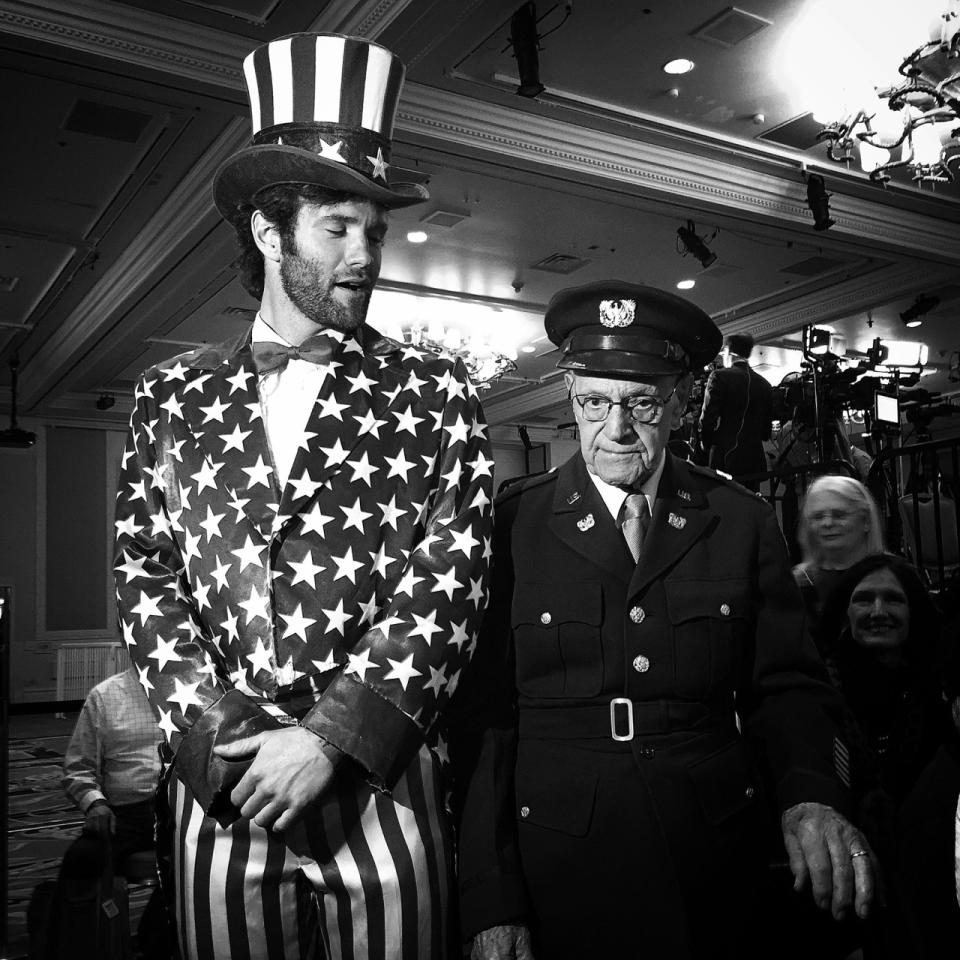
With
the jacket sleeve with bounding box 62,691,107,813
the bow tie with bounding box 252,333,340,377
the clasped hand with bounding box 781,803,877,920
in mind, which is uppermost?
the bow tie with bounding box 252,333,340,377

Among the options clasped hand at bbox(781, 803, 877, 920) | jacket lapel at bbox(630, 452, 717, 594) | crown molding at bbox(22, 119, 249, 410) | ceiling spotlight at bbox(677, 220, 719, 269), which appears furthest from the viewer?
ceiling spotlight at bbox(677, 220, 719, 269)

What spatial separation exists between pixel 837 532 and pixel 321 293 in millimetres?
2445

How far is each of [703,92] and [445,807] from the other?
18.9 ft

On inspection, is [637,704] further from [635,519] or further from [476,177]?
[476,177]

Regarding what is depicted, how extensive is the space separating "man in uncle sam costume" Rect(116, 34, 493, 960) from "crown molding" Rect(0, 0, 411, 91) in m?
3.71

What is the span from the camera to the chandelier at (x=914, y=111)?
4816 millimetres

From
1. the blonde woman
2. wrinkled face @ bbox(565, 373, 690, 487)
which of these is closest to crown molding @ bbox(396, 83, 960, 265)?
the blonde woman

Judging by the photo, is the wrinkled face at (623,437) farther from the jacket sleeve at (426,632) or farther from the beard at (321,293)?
the beard at (321,293)

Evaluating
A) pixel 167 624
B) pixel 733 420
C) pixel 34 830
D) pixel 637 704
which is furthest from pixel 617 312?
pixel 34 830

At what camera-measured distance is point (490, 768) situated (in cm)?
154

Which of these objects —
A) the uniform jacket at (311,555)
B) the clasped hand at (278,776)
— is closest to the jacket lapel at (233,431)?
the uniform jacket at (311,555)

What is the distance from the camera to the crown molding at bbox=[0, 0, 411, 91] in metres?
4.78

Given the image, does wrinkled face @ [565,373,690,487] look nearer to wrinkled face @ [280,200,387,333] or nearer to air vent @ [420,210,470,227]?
wrinkled face @ [280,200,387,333]

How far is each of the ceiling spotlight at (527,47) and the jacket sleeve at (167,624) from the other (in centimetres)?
406
